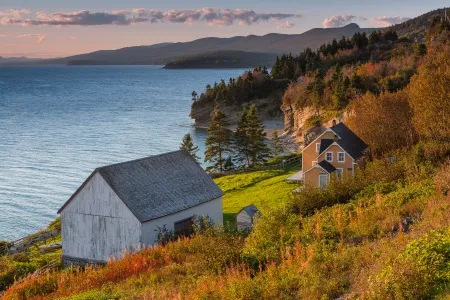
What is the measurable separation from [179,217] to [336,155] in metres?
19.9

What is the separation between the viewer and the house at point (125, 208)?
31.2 metres

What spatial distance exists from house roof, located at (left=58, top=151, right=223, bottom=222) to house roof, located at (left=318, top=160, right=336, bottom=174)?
14.1 m

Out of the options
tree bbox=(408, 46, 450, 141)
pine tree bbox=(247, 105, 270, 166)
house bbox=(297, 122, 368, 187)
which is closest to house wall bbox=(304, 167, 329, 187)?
house bbox=(297, 122, 368, 187)

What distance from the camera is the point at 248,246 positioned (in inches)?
691

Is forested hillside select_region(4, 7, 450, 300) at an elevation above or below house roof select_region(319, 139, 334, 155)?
above

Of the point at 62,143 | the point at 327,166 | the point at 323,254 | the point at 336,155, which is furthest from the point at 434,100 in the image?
the point at 62,143

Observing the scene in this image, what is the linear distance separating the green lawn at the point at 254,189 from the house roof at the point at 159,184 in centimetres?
481

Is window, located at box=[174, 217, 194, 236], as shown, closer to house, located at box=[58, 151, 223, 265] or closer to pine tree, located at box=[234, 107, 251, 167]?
house, located at box=[58, 151, 223, 265]

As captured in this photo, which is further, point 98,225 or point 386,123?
point 386,123

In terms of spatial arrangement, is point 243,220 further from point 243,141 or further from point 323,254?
point 243,141

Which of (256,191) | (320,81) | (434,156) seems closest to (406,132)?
(256,191)

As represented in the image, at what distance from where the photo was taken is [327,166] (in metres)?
47.9

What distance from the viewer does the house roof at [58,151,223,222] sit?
31531 mm

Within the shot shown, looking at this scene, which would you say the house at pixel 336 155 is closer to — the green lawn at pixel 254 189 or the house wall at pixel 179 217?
the green lawn at pixel 254 189
